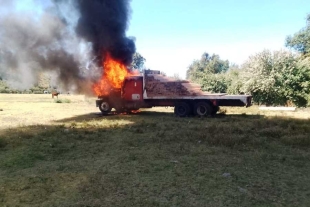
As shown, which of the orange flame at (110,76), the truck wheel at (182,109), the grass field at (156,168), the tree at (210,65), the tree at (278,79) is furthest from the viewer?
the tree at (210,65)

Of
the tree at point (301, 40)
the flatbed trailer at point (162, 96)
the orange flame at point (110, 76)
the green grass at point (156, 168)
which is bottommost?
the green grass at point (156, 168)

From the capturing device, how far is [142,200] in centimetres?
440

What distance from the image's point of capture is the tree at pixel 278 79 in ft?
71.4

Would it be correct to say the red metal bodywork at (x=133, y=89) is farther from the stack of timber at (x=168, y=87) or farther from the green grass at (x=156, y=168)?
the green grass at (x=156, y=168)

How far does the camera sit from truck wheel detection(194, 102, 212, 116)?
14406mm

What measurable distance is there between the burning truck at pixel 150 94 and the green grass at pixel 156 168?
A: 14.8 ft

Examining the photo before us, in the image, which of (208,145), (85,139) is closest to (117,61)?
(85,139)

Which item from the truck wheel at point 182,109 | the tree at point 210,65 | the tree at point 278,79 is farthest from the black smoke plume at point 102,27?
the tree at point 210,65

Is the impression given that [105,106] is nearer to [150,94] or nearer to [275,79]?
[150,94]

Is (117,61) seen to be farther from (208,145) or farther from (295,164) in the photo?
(295,164)

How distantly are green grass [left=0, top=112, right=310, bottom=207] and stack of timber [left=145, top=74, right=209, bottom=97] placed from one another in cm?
507

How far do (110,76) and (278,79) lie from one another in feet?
46.9

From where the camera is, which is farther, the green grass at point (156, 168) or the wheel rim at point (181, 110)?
the wheel rim at point (181, 110)

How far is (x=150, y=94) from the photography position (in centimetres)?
1535
